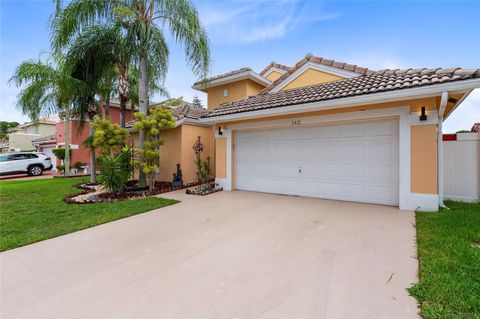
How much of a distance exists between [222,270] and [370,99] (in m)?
5.76

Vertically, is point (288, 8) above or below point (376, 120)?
above

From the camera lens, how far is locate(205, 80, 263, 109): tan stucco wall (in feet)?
42.2

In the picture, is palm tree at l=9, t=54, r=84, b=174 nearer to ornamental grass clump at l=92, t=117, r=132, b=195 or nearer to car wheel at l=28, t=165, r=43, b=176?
ornamental grass clump at l=92, t=117, r=132, b=195

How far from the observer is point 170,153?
11930 mm

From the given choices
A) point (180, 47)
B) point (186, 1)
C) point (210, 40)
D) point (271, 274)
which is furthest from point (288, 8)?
point (271, 274)

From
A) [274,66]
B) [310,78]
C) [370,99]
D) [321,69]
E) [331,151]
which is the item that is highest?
[274,66]

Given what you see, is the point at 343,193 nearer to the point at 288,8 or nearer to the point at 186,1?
the point at 288,8

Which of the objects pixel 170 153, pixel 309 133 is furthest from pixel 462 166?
pixel 170 153

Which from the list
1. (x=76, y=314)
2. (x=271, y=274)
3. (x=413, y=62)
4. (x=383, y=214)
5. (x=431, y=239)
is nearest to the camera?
(x=76, y=314)

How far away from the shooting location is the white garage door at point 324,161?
674 centimetres

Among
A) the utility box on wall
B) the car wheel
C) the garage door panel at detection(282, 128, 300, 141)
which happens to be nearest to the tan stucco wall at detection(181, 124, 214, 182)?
the garage door panel at detection(282, 128, 300, 141)

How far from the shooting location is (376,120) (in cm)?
684

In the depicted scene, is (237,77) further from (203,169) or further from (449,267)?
(449,267)

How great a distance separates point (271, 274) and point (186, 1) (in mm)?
10087
